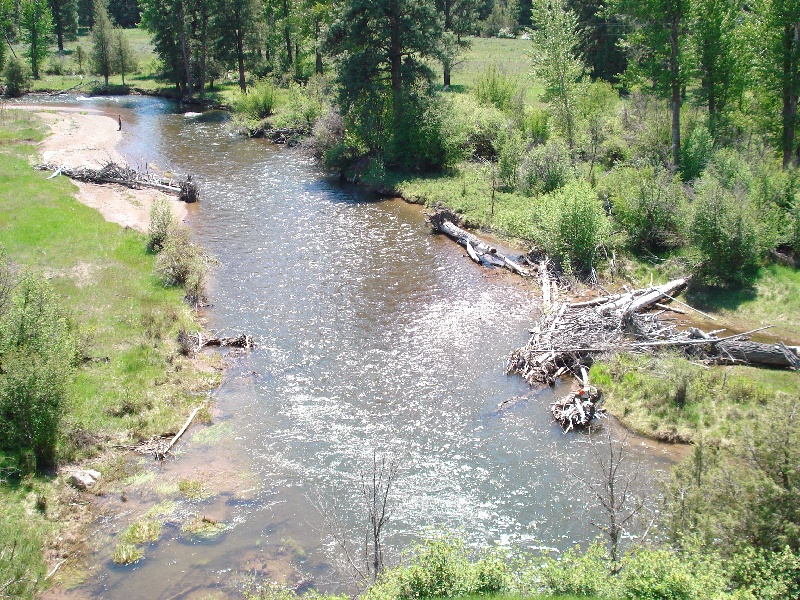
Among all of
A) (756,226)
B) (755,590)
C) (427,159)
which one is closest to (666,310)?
(756,226)

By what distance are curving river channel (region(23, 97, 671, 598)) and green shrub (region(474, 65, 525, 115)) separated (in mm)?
19449

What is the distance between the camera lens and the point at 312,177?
47.7 meters

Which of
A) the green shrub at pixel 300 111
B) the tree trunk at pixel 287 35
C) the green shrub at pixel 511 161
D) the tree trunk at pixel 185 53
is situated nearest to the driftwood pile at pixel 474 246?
the green shrub at pixel 511 161

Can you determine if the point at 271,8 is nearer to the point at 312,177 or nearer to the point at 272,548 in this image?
the point at 312,177

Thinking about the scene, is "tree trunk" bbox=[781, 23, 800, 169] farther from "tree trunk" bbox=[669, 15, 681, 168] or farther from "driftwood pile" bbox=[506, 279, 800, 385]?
"driftwood pile" bbox=[506, 279, 800, 385]

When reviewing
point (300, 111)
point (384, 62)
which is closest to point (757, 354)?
point (384, 62)

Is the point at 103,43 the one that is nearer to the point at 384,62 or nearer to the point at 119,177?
the point at 119,177

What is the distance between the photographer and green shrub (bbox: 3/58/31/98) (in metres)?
74.4

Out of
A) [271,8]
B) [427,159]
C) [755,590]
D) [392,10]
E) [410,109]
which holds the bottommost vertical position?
[755,590]

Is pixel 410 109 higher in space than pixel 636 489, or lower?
higher

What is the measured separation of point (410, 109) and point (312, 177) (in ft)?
27.6

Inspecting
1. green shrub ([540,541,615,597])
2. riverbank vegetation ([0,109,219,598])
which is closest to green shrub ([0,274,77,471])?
riverbank vegetation ([0,109,219,598])

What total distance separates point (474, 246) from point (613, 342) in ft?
40.8

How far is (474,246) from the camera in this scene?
34.3 m
